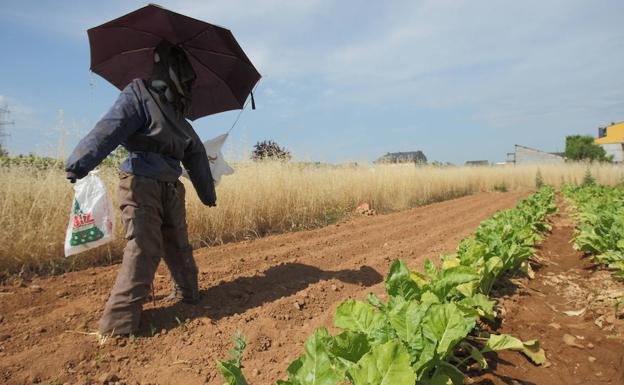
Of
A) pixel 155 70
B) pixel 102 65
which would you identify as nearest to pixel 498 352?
pixel 155 70

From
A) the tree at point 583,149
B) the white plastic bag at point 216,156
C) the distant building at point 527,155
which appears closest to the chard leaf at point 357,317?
the white plastic bag at point 216,156

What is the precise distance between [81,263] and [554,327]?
4738 mm

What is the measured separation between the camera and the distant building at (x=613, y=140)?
1610 inches

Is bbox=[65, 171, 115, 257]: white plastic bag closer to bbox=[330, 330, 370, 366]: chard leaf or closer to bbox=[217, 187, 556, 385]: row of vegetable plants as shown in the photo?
bbox=[217, 187, 556, 385]: row of vegetable plants

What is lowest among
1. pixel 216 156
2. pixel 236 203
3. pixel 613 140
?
pixel 236 203

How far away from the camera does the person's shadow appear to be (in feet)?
10.2

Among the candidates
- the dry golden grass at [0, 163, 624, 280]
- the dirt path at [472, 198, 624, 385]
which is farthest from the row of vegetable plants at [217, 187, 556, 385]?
the dry golden grass at [0, 163, 624, 280]

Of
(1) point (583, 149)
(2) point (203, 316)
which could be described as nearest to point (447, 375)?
(2) point (203, 316)

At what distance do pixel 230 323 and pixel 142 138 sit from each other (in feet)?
5.01

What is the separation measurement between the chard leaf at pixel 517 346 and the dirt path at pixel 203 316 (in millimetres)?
1147

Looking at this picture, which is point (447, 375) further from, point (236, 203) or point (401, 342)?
point (236, 203)

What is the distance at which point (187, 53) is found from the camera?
338 centimetres

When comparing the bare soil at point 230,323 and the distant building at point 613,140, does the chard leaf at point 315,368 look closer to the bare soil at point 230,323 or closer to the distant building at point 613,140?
the bare soil at point 230,323

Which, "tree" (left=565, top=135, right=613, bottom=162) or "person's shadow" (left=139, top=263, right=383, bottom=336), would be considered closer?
"person's shadow" (left=139, top=263, right=383, bottom=336)
